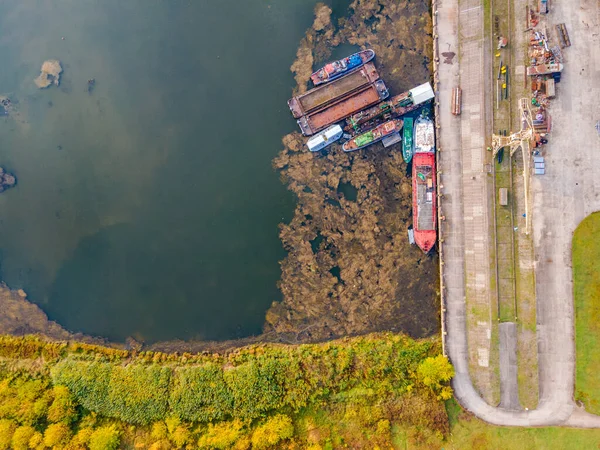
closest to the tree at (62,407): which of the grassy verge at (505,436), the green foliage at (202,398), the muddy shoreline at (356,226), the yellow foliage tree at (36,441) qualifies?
the yellow foliage tree at (36,441)

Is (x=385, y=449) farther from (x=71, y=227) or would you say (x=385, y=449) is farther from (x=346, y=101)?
(x=71, y=227)

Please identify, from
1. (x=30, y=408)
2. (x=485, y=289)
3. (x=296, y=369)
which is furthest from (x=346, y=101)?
(x=30, y=408)

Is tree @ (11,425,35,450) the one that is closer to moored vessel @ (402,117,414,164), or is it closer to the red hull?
the red hull

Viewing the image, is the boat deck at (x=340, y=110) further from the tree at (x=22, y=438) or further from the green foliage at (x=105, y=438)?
the tree at (x=22, y=438)

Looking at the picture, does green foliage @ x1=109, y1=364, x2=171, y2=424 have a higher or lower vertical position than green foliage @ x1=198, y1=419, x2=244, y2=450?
higher

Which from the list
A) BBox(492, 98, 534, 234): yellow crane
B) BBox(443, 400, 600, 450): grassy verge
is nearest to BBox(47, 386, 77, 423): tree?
BBox(443, 400, 600, 450): grassy verge
